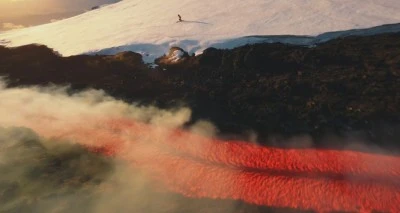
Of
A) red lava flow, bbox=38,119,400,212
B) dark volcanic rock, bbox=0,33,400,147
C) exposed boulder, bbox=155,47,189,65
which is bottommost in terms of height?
red lava flow, bbox=38,119,400,212

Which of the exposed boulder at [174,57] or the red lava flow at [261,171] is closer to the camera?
the red lava flow at [261,171]

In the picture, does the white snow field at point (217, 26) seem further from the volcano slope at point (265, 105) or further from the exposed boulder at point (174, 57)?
the volcano slope at point (265, 105)

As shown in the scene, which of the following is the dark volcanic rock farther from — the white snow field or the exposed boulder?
the white snow field

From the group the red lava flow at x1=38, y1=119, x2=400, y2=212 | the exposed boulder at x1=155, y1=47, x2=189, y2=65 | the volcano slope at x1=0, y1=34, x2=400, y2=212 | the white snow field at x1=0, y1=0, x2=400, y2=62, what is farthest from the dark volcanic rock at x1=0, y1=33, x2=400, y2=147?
the white snow field at x1=0, y1=0, x2=400, y2=62

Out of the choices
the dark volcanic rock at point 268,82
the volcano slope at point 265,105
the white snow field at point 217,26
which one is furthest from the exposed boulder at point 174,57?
the white snow field at point 217,26

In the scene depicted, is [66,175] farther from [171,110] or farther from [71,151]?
[171,110]

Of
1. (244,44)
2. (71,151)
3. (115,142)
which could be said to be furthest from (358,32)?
(71,151)
